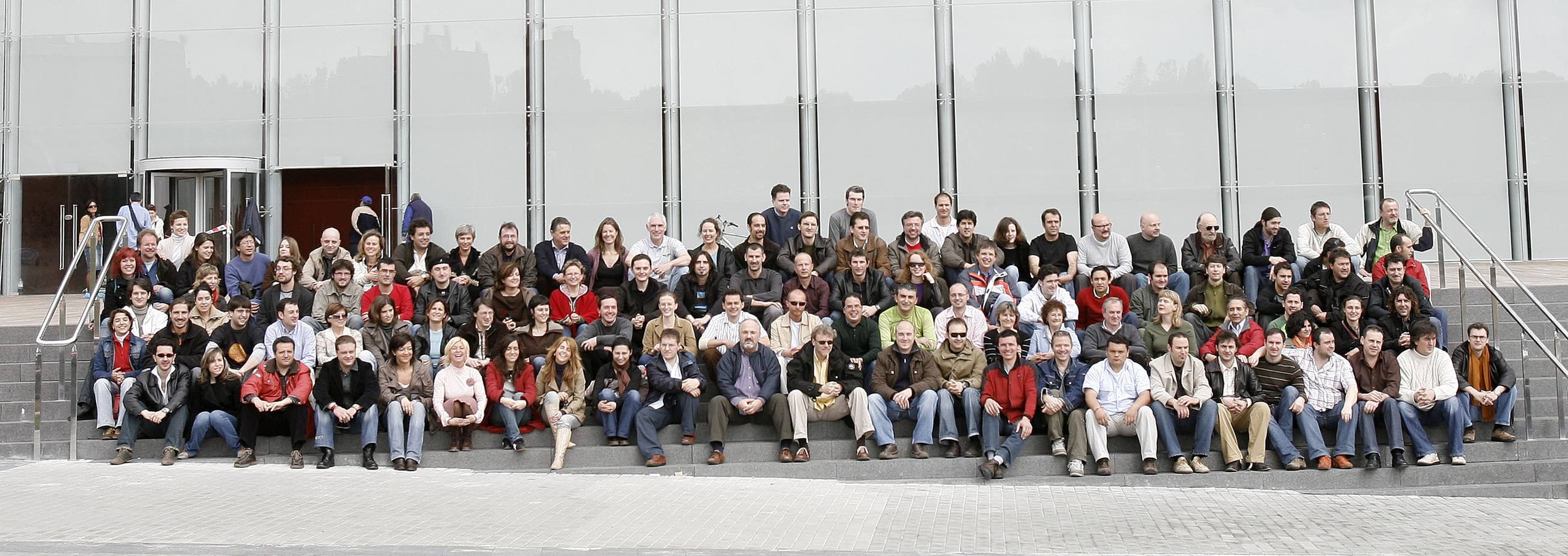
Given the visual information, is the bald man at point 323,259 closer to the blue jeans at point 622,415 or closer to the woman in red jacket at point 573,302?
the woman in red jacket at point 573,302

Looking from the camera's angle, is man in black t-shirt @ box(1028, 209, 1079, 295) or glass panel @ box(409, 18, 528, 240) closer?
man in black t-shirt @ box(1028, 209, 1079, 295)

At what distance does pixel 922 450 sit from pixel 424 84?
10.5m

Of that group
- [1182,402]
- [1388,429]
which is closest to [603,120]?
[1182,402]

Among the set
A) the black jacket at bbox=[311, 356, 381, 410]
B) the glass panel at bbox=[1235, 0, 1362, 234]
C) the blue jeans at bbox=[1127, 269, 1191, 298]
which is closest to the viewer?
the black jacket at bbox=[311, 356, 381, 410]

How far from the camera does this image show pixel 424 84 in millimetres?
18734

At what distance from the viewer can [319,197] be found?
747 inches

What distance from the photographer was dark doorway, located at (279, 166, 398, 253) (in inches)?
746

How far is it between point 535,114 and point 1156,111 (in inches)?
324

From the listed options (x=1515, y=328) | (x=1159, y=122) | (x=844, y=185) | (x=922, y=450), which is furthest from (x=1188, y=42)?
(x=922, y=450)

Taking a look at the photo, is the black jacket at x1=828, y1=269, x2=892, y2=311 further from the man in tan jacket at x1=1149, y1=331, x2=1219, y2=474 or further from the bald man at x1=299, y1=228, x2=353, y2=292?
the bald man at x1=299, y1=228, x2=353, y2=292

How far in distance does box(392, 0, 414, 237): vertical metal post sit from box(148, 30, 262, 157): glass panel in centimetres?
187

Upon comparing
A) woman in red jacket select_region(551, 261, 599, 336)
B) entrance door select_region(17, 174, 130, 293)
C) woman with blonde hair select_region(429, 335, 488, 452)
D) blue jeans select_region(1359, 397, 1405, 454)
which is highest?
entrance door select_region(17, 174, 130, 293)

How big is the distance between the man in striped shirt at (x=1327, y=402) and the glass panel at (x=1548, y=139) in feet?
27.4

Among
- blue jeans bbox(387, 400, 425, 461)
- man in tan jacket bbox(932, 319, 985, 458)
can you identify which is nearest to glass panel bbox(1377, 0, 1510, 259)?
man in tan jacket bbox(932, 319, 985, 458)
